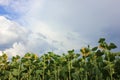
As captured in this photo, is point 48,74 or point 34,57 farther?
point 34,57

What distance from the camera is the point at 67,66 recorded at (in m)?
32.4

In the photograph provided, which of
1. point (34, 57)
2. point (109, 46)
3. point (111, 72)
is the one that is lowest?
point (111, 72)

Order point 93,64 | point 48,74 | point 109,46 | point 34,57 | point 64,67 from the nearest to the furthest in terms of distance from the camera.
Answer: point 109,46 → point 93,64 → point 64,67 → point 48,74 → point 34,57

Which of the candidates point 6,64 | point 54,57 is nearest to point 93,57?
point 54,57

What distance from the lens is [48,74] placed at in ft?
114

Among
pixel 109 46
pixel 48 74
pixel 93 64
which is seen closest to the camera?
pixel 109 46

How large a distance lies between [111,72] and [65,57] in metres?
7.26

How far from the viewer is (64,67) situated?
32.6 m

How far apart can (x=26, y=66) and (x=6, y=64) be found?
4.12 m

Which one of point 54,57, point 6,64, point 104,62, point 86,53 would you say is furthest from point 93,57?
point 6,64

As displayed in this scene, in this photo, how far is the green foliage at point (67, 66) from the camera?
88.5 ft

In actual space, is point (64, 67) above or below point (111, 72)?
above

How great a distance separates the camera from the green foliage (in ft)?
88.5

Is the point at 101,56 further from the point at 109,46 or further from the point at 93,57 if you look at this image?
the point at 109,46
